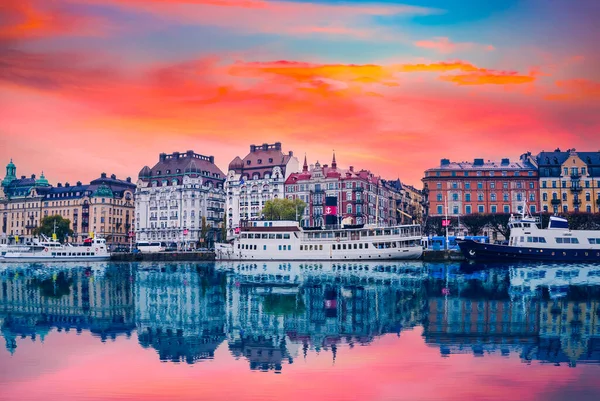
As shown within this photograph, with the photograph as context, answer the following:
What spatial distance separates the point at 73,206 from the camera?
179 m

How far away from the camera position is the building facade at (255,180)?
147000 millimetres

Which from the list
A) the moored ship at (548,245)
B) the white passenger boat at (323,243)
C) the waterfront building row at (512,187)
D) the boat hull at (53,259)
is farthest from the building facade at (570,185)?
the boat hull at (53,259)

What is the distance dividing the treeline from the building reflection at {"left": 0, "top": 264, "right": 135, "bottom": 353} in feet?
243

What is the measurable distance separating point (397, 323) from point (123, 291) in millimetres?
28650

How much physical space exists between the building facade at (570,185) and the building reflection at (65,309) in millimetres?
94939

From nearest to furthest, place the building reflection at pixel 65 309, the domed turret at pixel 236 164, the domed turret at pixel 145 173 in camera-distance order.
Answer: the building reflection at pixel 65 309 → the domed turret at pixel 236 164 → the domed turret at pixel 145 173

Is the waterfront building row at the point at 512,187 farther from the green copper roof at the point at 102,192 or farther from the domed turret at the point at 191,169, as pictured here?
the green copper roof at the point at 102,192

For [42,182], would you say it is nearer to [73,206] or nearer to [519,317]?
[73,206]

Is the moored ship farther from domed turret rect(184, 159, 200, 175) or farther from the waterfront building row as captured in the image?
domed turret rect(184, 159, 200, 175)

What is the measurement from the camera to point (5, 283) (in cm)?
6450

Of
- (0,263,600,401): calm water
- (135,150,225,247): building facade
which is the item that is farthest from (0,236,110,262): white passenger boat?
(0,263,600,401): calm water

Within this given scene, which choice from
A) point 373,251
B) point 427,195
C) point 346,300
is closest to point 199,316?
point 346,300

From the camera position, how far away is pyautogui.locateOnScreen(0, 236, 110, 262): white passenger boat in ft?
A: 393

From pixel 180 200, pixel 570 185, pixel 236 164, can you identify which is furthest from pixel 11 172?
pixel 570 185
